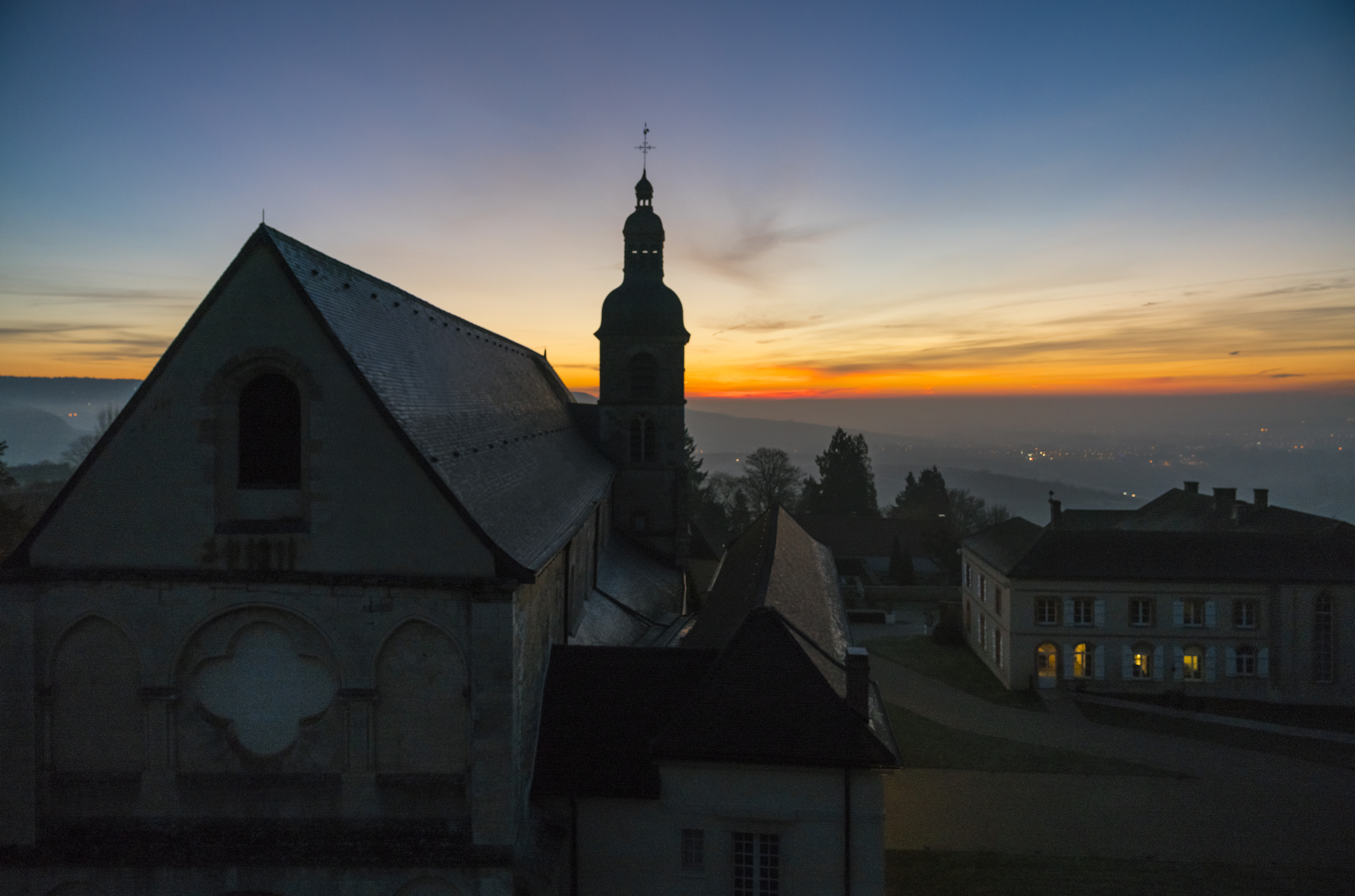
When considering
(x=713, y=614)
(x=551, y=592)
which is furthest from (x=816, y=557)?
(x=551, y=592)

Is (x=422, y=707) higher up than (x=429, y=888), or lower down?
higher up

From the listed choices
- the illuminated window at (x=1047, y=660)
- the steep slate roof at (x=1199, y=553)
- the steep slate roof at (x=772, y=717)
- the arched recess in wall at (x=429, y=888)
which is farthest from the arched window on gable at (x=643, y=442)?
the arched recess in wall at (x=429, y=888)

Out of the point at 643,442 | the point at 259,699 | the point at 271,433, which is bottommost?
the point at 259,699

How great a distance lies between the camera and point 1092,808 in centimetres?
2247

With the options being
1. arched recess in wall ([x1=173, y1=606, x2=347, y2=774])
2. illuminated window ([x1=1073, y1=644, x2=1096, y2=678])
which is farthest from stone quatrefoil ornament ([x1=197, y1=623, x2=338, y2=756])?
illuminated window ([x1=1073, y1=644, x2=1096, y2=678])

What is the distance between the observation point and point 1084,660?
120 feet

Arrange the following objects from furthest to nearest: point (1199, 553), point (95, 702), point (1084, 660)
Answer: point (1199, 553) → point (1084, 660) → point (95, 702)

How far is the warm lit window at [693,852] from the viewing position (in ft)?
46.4

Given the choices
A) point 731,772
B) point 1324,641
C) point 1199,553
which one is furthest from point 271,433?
point 1324,641

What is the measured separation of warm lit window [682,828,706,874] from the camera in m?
14.2

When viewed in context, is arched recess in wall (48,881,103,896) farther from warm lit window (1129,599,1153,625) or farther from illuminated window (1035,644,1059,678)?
warm lit window (1129,599,1153,625)

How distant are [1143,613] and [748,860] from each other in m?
31.2

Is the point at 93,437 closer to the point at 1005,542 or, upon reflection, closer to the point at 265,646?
the point at 265,646

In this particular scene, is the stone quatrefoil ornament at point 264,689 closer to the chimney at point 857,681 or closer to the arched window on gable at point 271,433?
the arched window on gable at point 271,433
